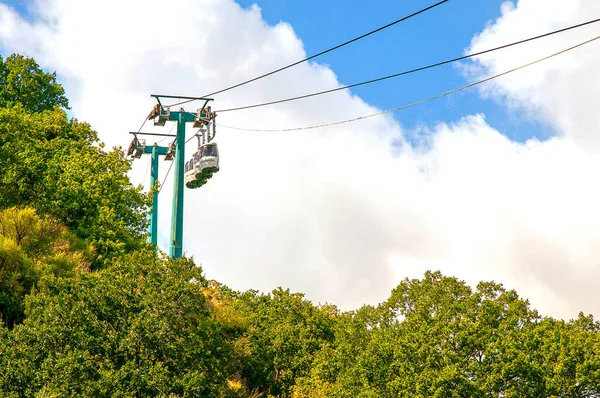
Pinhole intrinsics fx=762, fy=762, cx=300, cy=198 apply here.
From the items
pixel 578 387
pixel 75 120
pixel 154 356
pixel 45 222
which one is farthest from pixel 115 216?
pixel 578 387

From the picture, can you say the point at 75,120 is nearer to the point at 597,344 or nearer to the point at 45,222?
the point at 45,222

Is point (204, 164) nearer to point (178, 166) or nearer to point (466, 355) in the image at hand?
point (178, 166)

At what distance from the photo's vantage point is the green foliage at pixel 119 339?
2777 centimetres

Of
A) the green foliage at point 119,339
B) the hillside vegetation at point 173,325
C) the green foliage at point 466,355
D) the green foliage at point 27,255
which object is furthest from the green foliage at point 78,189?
the green foliage at point 466,355

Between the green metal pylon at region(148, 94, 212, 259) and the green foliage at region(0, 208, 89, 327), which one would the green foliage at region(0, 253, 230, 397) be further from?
the green metal pylon at region(148, 94, 212, 259)

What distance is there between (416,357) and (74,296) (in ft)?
57.7

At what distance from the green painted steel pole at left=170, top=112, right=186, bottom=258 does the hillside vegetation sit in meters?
2.92

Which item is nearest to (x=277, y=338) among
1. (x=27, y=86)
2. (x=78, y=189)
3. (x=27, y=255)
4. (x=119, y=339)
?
(x=78, y=189)

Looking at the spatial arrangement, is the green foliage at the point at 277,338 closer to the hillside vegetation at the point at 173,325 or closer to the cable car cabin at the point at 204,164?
the hillside vegetation at the point at 173,325

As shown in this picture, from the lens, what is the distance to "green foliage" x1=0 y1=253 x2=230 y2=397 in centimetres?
2777

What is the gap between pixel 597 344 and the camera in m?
39.0

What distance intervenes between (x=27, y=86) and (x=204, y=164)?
20442 millimetres

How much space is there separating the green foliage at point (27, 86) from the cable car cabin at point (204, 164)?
49.5 feet

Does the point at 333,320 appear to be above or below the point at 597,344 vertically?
above
